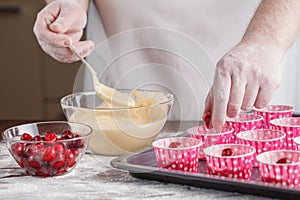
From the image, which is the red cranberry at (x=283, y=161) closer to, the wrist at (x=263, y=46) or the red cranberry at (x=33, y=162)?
the wrist at (x=263, y=46)

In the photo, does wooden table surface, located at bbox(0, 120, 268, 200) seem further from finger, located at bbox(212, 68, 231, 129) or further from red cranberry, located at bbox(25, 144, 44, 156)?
finger, located at bbox(212, 68, 231, 129)

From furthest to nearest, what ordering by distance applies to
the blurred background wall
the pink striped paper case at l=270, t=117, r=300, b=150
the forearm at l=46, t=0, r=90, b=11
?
the blurred background wall < the forearm at l=46, t=0, r=90, b=11 < the pink striped paper case at l=270, t=117, r=300, b=150

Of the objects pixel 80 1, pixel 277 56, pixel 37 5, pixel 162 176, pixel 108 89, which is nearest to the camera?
pixel 162 176

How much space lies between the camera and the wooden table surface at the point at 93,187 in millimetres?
1189

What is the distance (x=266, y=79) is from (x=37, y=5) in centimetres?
201

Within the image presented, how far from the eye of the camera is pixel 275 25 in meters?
1.46

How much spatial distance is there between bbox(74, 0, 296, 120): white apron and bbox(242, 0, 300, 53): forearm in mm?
143

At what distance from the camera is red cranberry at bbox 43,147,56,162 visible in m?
1.28

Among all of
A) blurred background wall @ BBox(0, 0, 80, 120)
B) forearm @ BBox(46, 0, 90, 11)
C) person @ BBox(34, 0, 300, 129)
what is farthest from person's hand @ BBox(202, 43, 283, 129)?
blurred background wall @ BBox(0, 0, 80, 120)

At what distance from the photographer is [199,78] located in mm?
1570

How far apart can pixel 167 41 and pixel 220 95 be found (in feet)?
1.78

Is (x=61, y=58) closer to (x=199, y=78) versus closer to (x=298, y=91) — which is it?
(x=199, y=78)

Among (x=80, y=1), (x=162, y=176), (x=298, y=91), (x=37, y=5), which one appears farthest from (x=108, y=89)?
(x=37, y=5)

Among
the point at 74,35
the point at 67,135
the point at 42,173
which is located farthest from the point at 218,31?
the point at 42,173
